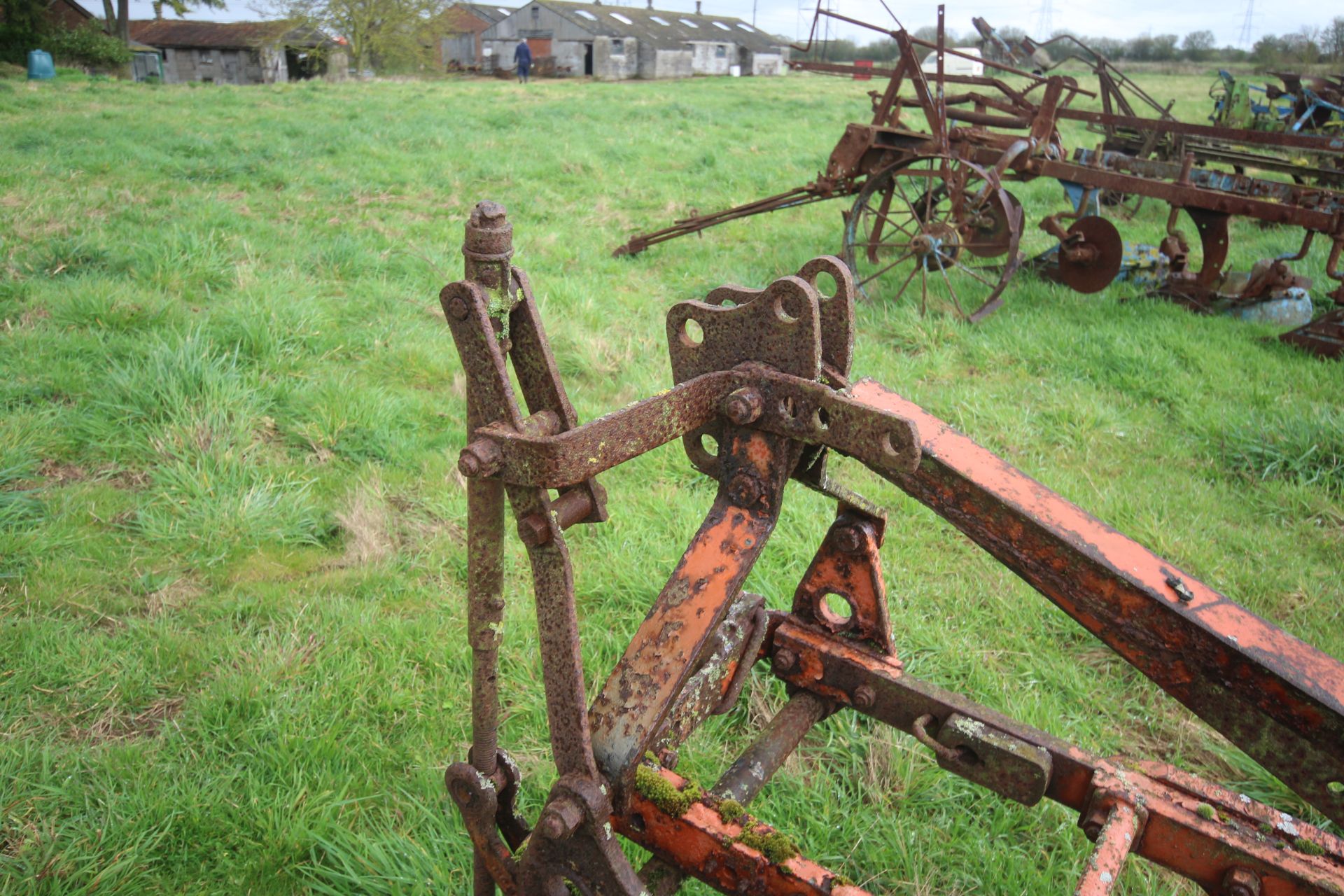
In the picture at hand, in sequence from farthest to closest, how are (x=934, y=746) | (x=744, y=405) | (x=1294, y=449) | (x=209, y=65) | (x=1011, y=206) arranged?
(x=209, y=65) → (x=1011, y=206) → (x=1294, y=449) → (x=934, y=746) → (x=744, y=405)

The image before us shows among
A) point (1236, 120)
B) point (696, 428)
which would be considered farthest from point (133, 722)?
point (1236, 120)

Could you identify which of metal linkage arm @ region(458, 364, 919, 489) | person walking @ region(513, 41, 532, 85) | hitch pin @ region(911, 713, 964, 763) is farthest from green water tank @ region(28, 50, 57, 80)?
hitch pin @ region(911, 713, 964, 763)

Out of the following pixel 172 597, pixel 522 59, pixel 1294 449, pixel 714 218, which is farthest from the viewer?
pixel 522 59

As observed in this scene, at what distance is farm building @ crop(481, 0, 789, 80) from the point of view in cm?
3541

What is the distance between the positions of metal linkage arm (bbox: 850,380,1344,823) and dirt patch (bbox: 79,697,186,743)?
223 cm

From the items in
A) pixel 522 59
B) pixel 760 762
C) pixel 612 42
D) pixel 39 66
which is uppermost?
pixel 612 42

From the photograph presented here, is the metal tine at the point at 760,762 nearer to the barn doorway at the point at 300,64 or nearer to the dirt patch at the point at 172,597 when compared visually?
the dirt patch at the point at 172,597

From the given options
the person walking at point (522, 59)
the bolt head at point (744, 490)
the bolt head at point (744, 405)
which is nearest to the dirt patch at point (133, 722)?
the bolt head at point (744, 490)

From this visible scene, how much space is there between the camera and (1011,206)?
6289mm

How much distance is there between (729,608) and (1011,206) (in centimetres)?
560

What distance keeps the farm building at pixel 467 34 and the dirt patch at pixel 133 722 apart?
40.5 m

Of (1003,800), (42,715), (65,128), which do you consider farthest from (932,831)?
(65,128)

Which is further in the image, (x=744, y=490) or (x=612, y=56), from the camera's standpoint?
(x=612, y=56)

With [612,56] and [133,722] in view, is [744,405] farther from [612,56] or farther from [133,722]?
[612,56]
